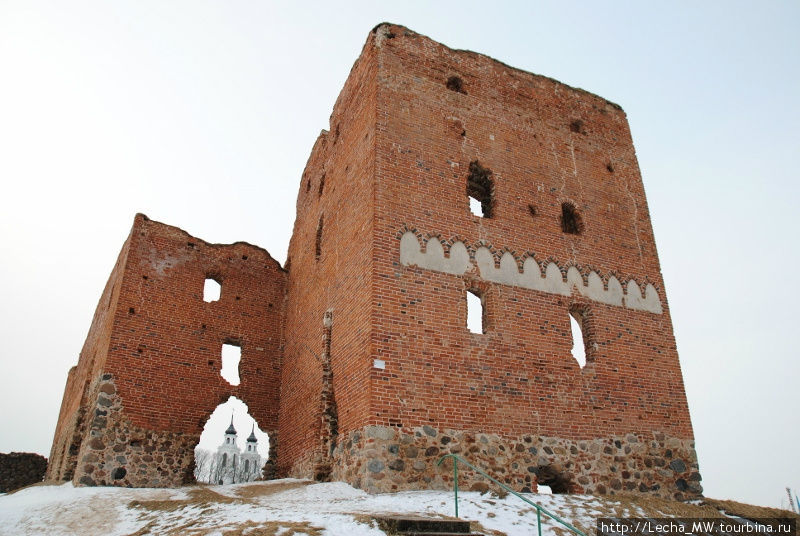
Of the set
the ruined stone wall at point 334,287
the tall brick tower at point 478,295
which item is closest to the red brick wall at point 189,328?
the ruined stone wall at point 334,287

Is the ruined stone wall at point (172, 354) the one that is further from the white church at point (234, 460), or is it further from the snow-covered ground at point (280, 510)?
the white church at point (234, 460)

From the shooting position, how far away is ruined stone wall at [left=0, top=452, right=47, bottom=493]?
2036 cm

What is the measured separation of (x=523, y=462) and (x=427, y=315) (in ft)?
9.19

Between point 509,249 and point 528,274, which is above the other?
point 509,249

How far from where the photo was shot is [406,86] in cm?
1257

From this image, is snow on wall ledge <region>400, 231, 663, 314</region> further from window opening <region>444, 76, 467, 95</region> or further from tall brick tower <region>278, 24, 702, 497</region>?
window opening <region>444, 76, 467, 95</region>

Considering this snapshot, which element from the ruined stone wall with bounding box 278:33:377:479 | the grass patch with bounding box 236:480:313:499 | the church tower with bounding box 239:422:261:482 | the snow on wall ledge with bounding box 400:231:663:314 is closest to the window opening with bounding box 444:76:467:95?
the ruined stone wall with bounding box 278:33:377:479

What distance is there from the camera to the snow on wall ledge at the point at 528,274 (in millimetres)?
10969

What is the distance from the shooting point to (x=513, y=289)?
1141 cm

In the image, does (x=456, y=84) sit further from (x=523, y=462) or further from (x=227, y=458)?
(x=227, y=458)

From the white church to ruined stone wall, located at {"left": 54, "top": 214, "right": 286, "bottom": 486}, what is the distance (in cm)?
4912

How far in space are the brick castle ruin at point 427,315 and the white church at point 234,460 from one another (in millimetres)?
49742

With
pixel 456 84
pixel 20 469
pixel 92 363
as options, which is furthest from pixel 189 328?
pixel 20 469

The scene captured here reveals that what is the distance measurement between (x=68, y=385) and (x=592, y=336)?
17637 millimetres
